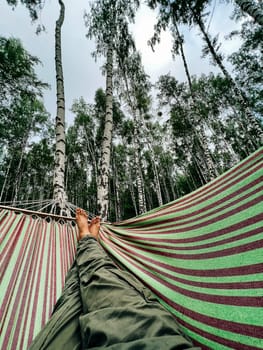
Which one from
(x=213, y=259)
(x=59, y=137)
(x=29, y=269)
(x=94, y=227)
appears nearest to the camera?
(x=213, y=259)

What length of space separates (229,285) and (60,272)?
3.14 ft

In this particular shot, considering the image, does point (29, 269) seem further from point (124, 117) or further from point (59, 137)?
point (124, 117)

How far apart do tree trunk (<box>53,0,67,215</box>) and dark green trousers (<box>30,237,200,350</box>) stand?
1.47 meters

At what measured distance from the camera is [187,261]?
0.79 metres

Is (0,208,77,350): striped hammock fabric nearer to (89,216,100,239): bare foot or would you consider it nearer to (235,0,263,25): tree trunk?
(89,216,100,239): bare foot

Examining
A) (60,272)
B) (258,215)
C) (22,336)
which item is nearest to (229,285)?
(258,215)

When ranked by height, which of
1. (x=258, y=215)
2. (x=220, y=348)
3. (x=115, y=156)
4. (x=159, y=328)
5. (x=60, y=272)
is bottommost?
(x=220, y=348)

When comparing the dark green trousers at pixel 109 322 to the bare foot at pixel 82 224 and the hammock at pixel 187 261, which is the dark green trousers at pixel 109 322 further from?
the bare foot at pixel 82 224

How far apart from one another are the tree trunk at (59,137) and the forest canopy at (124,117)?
0.01 metres

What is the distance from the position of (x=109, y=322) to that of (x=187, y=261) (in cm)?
47

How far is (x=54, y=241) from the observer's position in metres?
1.30

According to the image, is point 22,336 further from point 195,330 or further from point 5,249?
point 195,330

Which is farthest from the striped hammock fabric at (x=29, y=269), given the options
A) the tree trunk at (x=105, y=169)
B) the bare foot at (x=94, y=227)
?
the tree trunk at (x=105, y=169)

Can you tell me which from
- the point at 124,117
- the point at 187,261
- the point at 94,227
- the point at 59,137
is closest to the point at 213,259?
the point at 187,261
